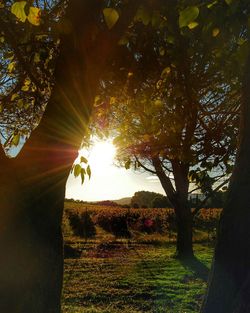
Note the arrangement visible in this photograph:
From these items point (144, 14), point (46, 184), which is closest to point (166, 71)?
point (144, 14)

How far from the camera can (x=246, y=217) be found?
3193 mm

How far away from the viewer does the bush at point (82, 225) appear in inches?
1222

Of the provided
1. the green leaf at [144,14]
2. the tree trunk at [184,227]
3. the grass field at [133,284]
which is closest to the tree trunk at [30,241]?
the green leaf at [144,14]

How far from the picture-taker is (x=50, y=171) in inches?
149

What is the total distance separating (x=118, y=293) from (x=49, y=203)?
25.5 ft

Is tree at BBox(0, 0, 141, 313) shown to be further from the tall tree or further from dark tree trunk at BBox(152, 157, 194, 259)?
dark tree trunk at BBox(152, 157, 194, 259)

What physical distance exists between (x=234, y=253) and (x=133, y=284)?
9.26 m

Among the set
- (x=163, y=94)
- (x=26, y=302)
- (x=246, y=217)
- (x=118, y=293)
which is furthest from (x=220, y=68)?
(x=118, y=293)

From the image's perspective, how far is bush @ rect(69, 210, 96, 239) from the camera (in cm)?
3103

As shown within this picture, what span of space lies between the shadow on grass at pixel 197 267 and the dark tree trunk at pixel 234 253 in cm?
1039

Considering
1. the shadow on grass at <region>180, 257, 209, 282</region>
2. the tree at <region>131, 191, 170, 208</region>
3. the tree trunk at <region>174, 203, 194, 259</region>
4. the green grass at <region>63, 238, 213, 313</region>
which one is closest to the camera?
the green grass at <region>63, 238, 213, 313</region>

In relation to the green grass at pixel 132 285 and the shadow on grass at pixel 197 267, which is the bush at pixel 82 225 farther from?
the shadow on grass at pixel 197 267

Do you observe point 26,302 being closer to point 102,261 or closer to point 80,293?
point 80,293

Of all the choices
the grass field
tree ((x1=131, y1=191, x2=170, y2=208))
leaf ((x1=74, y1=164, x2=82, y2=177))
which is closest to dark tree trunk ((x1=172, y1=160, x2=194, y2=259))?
the grass field
